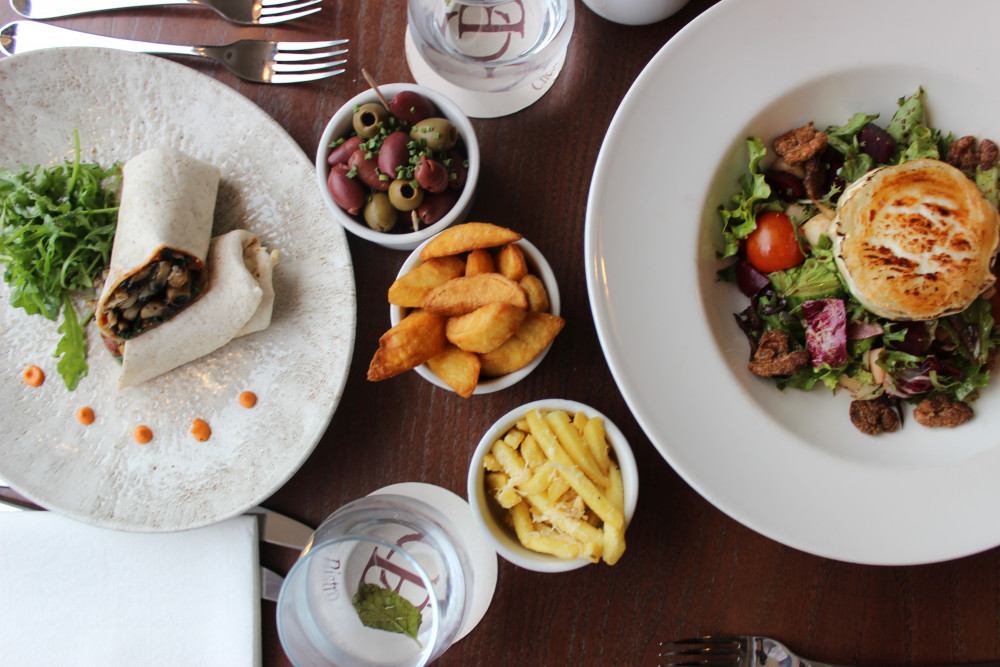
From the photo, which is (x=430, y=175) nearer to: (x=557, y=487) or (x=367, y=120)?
(x=367, y=120)

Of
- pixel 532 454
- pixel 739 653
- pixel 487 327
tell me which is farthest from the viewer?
pixel 739 653

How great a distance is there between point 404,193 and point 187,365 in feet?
2.30

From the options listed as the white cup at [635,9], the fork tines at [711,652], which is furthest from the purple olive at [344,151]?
the fork tines at [711,652]

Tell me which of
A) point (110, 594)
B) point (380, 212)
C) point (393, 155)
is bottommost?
point (110, 594)

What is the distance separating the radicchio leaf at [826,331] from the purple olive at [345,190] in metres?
0.97

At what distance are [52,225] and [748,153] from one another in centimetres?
158

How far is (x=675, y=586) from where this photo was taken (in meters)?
1.45

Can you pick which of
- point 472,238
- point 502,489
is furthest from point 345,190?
point 502,489

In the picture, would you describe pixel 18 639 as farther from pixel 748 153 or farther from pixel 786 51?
pixel 786 51

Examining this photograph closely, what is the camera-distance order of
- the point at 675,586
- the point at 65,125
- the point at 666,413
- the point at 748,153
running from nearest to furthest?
1. the point at 666,413
2. the point at 748,153
3. the point at 675,586
4. the point at 65,125

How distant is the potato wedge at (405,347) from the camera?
1.23m

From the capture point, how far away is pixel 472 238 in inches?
50.1

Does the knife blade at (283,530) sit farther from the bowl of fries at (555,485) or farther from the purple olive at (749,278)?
the purple olive at (749,278)

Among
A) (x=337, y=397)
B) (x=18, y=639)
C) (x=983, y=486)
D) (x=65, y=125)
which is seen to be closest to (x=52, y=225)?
A: (x=65, y=125)
